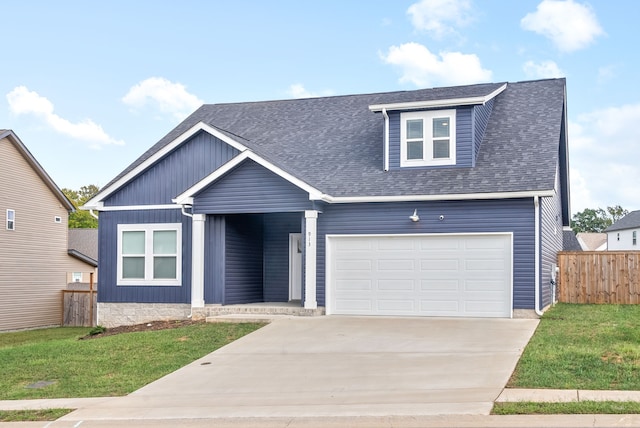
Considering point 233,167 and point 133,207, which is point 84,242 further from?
point 233,167

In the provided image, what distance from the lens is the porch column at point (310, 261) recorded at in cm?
1772

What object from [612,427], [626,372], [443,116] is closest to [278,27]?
[443,116]

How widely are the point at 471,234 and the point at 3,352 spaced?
11.1 m

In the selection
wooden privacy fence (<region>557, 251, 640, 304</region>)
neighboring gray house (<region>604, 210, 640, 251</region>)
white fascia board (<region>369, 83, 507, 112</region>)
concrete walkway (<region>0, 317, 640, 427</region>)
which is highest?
white fascia board (<region>369, 83, 507, 112</region>)

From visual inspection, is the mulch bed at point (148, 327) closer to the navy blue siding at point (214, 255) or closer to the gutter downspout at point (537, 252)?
the navy blue siding at point (214, 255)

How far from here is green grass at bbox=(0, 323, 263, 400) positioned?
1139cm

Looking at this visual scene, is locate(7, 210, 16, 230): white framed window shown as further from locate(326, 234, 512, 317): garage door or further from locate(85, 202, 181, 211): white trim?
locate(326, 234, 512, 317): garage door

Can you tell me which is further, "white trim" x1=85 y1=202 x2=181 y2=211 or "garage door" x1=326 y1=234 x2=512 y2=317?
"white trim" x1=85 y1=202 x2=181 y2=211

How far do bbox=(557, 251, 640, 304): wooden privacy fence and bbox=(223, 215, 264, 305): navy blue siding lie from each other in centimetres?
931

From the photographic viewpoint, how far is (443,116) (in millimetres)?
18312

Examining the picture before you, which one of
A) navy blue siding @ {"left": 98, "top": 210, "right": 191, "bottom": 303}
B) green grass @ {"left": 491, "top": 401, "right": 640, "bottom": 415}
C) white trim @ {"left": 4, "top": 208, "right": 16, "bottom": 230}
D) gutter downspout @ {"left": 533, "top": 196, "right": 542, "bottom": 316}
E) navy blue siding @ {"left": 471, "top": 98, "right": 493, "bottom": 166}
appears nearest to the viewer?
green grass @ {"left": 491, "top": 401, "right": 640, "bottom": 415}

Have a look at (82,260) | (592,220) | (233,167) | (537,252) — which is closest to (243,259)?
(233,167)

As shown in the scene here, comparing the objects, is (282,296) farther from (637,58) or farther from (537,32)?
(637,58)

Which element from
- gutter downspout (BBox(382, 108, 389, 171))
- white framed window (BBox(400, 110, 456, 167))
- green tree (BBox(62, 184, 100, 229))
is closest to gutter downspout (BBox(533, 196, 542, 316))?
white framed window (BBox(400, 110, 456, 167))
